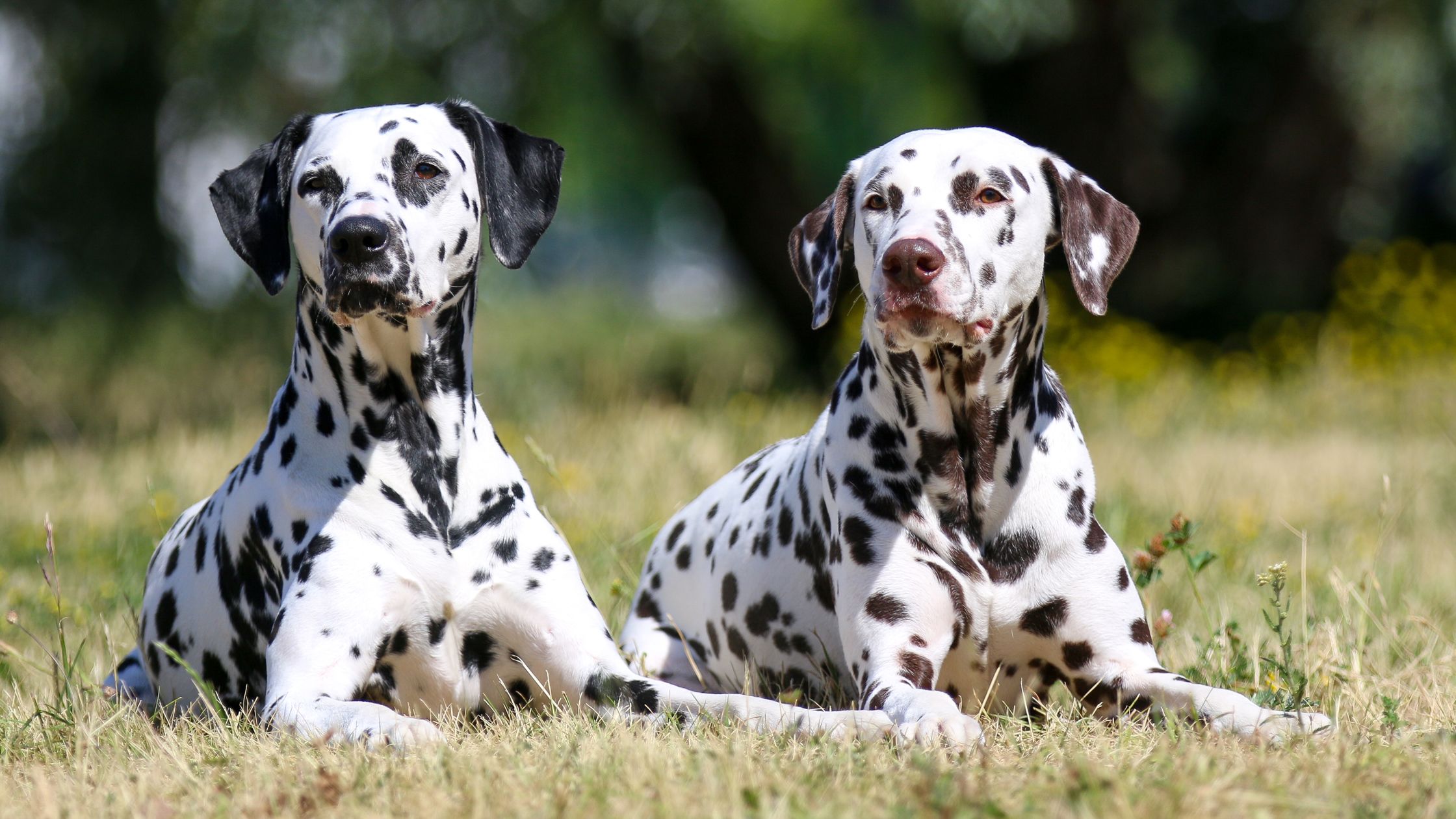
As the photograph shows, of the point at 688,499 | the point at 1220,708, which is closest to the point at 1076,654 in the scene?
the point at 1220,708

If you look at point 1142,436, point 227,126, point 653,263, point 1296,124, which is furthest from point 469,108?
point 653,263

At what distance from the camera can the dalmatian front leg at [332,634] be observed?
378 centimetres

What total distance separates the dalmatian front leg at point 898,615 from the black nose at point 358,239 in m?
1.54

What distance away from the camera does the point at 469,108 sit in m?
4.55

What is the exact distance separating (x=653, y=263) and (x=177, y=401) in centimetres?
3571

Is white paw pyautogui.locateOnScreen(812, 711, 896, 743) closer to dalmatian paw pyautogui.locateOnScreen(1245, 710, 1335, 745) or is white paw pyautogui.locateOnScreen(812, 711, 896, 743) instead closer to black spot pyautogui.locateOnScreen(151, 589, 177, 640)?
dalmatian paw pyautogui.locateOnScreen(1245, 710, 1335, 745)

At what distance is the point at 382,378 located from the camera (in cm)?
429

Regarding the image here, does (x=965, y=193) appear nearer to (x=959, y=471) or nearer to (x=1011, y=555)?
(x=959, y=471)

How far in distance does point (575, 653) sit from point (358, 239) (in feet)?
4.24

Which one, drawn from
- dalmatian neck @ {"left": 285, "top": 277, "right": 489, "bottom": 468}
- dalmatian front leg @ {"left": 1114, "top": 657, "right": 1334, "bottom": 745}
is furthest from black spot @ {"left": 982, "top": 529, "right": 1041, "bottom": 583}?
dalmatian neck @ {"left": 285, "top": 277, "right": 489, "bottom": 468}

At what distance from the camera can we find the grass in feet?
10.2

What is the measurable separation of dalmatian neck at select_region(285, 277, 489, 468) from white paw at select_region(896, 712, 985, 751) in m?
1.59

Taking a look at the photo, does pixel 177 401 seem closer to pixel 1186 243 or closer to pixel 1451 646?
pixel 1451 646

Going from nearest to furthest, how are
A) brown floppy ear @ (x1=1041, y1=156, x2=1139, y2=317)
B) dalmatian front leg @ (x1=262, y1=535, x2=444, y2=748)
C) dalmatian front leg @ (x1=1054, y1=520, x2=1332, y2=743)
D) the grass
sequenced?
the grass → dalmatian front leg @ (x1=262, y1=535, x2=444, y2=748) → dalmatian front leg @ (x1=1054, y1=520, x2=1332, y2=743) → brown floppy ear @ (x1=1041, y1=156, x2=1139, y2=317)
